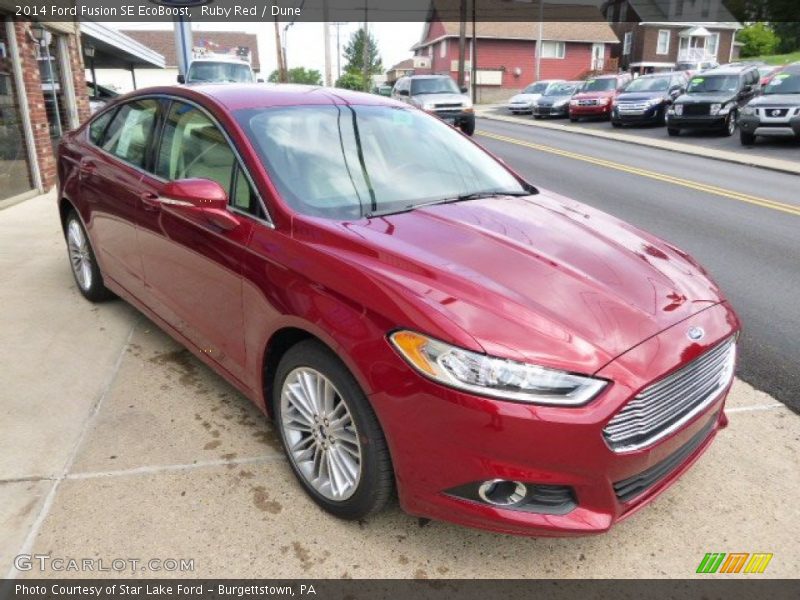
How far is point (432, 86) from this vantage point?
19.7 meters

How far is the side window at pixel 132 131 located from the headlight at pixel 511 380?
104 inches

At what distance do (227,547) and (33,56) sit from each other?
973 centimetres

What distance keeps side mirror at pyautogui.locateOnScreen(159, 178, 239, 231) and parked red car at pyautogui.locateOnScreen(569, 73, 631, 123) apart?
23513 mm

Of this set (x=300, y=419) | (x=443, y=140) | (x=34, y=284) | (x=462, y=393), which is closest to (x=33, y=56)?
(x=34, y=284)

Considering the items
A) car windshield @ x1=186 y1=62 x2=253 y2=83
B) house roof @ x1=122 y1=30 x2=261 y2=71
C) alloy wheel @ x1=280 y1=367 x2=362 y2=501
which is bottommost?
alloy wheel @ x1=280 y1=367 x2=362 y2=501

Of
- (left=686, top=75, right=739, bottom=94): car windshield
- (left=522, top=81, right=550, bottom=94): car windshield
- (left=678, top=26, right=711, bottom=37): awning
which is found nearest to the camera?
(left=686, top=75, right=739, bottom=94): car windshield

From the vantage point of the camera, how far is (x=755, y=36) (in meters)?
60.6

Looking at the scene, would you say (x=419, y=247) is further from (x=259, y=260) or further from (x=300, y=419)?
(x=300, y=419)

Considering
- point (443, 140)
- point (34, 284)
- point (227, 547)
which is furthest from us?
point (34, 284)

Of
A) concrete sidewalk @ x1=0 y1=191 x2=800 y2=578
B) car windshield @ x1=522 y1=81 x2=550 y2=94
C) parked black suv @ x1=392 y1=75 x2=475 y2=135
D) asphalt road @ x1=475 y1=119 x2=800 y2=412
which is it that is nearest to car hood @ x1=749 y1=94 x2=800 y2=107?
asphalt road @ x1=475 y1=119 x2=800 y2=412

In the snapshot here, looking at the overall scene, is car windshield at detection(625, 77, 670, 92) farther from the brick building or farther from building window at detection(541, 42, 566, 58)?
building window at detection(541, 42, 566, 58)

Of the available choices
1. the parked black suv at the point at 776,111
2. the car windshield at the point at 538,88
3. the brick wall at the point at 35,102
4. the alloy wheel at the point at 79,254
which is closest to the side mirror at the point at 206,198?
the alloy wheel at the point at 79,254

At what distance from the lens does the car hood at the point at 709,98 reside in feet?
59.4

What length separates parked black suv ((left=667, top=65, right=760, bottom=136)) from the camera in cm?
1812
